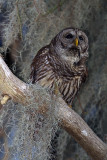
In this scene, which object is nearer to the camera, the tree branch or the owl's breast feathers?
the tree branch

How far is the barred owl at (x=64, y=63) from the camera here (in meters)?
2.89

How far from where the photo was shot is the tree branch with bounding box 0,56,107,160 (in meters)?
2.23

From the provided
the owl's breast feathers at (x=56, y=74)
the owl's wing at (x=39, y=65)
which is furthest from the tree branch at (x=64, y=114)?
the owl's wing at (x=39, y=65)

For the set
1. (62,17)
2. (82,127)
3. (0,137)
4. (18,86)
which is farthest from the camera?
(62,17)

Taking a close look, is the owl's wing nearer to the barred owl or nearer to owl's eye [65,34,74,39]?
the barred owl

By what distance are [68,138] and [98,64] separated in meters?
0.73

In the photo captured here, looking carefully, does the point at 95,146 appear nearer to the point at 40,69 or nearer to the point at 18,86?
the point at 18,86

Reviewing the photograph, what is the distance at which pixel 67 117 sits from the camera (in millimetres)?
2316

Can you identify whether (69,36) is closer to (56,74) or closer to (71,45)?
(71,45)

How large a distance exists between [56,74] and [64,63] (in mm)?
120

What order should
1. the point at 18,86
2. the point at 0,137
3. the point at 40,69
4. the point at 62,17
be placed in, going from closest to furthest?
the point at 18,86
the point at 0,137
the point at 40,69
the point at 62,17

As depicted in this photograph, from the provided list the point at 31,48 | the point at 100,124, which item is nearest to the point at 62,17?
the point at 31,48

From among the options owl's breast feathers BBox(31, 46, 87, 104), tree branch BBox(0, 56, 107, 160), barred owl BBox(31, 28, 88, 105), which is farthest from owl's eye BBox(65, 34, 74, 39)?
tree branch BBox(0, 56, 107, 160)

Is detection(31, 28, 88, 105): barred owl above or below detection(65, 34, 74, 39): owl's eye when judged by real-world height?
below
